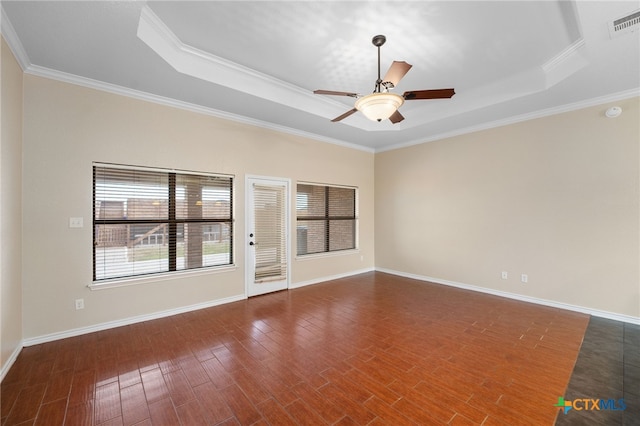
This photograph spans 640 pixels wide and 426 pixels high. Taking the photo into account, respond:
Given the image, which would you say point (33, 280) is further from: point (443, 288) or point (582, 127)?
point (582, 127)

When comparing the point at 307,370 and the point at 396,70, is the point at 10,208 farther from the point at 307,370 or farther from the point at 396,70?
the point at 396,70

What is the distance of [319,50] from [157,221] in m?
3.03

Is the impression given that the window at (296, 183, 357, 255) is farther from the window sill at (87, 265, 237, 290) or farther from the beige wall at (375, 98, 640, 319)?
the window sill at (87, 265, 237, 290)

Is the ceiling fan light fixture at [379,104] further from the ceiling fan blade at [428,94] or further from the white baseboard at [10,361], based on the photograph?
the white baseboard at [10,361]

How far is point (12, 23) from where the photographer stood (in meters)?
2.25

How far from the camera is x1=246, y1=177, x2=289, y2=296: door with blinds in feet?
14.8

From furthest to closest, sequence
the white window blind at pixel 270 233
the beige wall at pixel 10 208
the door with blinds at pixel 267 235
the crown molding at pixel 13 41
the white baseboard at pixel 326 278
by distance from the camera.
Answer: the white baseboard at pixel 326 278, the white window blind at pixel 270 233, the door with blinds at pixel 267 235, the beige wall at pixel 10 208, the crown molding at pixel 13 41

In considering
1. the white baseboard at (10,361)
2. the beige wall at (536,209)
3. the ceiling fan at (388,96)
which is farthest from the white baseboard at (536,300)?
the white baseboard at (10,361)

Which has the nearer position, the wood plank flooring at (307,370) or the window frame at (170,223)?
the wood plank flooring at (307,370)

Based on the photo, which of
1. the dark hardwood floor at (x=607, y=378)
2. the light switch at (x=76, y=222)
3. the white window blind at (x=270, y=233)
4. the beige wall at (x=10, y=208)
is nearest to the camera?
the dark hardwood floor at (x=607, y=378)

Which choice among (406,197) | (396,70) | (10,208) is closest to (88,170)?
(10,208)

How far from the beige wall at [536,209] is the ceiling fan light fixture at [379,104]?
10.4 feet

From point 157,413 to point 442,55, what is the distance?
442 cm

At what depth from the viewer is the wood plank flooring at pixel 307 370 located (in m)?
1.92
